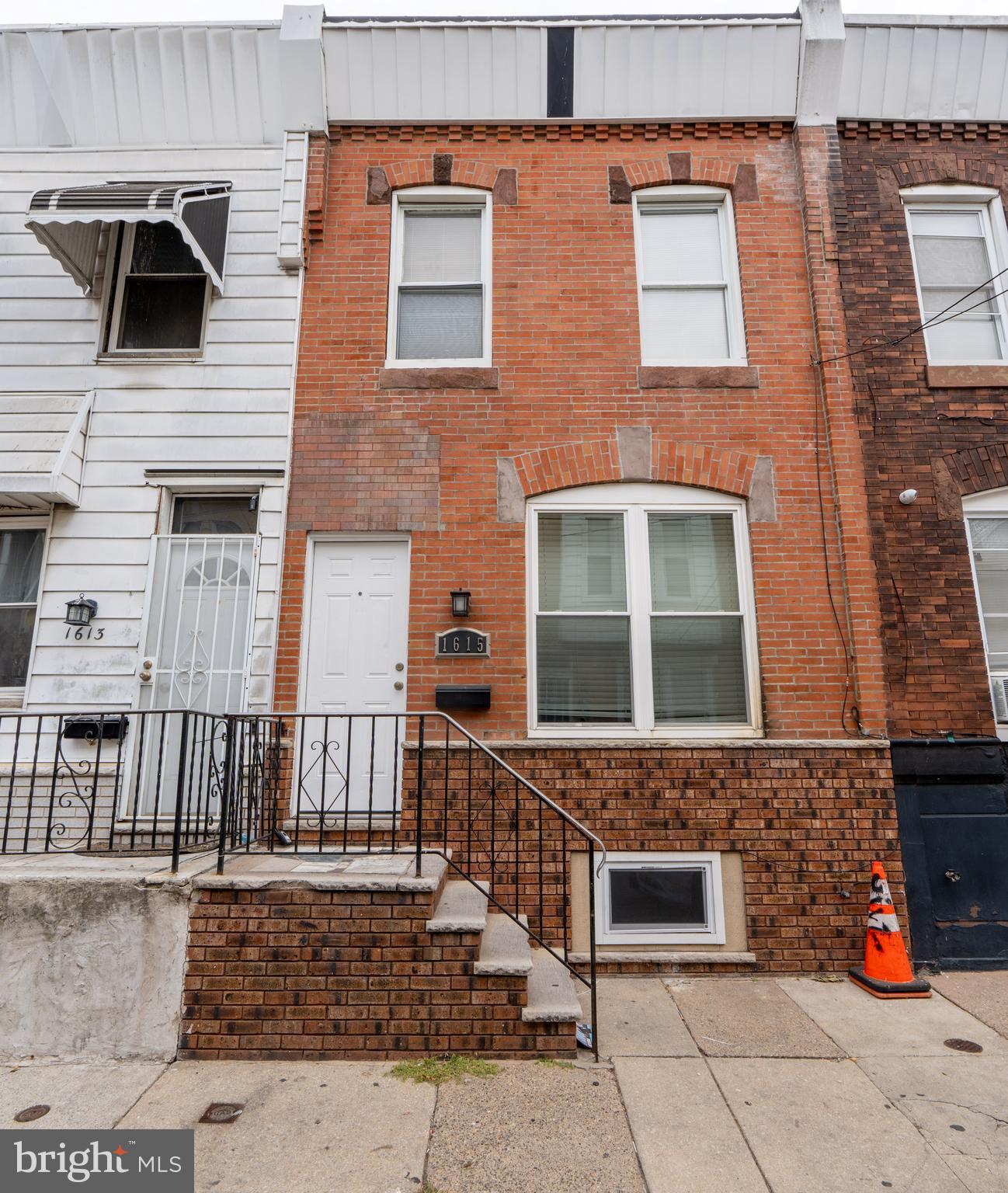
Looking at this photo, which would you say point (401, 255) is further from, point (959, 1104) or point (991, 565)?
point (959, 1104)

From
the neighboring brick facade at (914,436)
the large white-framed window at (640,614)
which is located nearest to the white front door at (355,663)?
the large white-framed window at (640,614)

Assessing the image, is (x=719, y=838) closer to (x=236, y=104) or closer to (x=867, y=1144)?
(x=867, y=1144)

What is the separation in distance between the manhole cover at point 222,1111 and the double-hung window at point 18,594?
13.2 feet

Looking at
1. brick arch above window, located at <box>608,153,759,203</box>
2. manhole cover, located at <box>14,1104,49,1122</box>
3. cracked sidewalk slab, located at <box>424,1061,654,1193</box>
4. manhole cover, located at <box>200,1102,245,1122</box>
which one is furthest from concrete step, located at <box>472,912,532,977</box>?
brick arch above window, located at <box>608,153,759,203</box>

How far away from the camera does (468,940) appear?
3869 mm

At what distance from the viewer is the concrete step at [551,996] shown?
372 cm

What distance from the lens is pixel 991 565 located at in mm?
6094

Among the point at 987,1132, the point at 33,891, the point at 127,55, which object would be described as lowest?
the point at 987,1132

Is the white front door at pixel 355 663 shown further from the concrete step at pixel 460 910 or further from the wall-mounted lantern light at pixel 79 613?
the wall-mounted lantern light at pixel 79 613

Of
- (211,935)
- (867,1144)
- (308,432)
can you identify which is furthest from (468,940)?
(308,432)

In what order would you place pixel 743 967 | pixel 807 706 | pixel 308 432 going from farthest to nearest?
pixel 308 432, pixel 807 706, pixel 743 967

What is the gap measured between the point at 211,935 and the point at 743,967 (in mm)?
3658

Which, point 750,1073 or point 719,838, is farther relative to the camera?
point 719,838

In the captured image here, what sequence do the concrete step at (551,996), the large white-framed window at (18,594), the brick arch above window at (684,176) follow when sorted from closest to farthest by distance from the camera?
the concrete step at (551,996)
the large white-framed window at (18,594)
the brick arch above window at (684,176)
